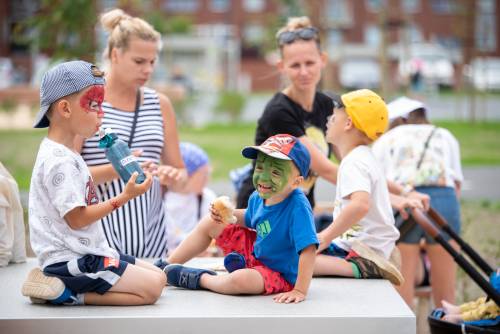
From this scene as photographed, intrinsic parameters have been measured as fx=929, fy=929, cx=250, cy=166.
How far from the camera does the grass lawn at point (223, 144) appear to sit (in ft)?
54.2

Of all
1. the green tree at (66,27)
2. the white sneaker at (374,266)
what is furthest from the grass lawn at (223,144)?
the white sneaker at (374,266)

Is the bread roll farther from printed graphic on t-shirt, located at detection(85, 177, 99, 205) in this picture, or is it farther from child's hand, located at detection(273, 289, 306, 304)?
printed graphic on t-shirt, located at detection(85, 177, 99, 205)

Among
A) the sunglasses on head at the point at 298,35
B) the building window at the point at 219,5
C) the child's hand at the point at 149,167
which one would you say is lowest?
the child's hand at the point at 149,167

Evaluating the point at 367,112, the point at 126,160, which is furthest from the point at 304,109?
the point at 126,160

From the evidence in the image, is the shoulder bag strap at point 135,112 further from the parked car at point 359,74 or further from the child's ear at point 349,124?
the parked car at point 359,74

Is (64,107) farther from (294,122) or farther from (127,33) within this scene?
(294,122)

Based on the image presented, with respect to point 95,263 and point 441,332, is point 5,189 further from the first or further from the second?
point 441,332

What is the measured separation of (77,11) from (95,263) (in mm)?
7435

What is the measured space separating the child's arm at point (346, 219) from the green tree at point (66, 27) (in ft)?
22.2

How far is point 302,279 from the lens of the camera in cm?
446

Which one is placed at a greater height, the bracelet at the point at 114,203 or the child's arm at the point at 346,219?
the bracelet at the point at 114,203

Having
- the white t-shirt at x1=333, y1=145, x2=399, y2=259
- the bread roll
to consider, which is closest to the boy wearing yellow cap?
the white t-shirt at x1=333, y1=145, x2=399, y2=259

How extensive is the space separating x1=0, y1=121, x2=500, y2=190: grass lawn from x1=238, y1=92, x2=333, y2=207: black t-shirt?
339 inches

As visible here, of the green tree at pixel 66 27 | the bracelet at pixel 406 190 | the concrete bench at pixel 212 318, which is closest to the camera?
the concrete bench at pixel 212 318
